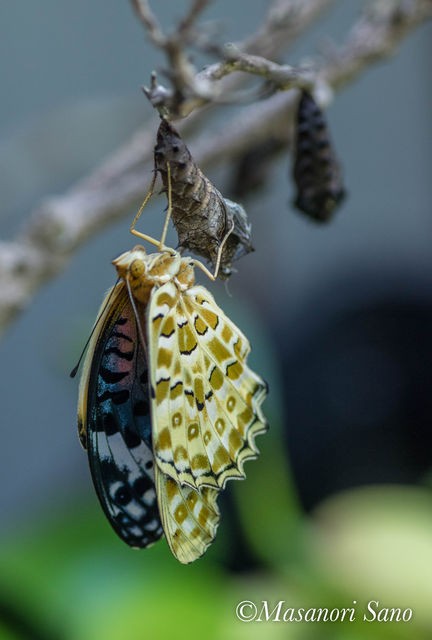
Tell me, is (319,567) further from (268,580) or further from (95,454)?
(95,454)

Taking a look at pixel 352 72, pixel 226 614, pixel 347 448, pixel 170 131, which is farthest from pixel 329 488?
pixel 170 131

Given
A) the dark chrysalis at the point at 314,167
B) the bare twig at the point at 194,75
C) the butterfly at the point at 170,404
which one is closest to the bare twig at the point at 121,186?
the dark chrysalis at the point at 314,167

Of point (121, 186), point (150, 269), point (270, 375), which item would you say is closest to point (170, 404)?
point (150, 269)

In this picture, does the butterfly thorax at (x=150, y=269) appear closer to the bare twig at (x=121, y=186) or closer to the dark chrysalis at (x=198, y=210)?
the dark chrysalis at (x=198, y=210)

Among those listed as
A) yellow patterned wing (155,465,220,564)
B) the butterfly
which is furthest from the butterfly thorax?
yellow patterned wing (155,465,220,564)

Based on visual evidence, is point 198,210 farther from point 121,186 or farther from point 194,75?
point 121,186

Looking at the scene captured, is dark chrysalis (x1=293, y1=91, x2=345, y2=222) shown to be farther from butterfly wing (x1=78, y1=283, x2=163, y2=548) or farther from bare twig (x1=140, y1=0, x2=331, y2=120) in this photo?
butterfly wing (x1=78, y1=283, x2=163, y2=548)
